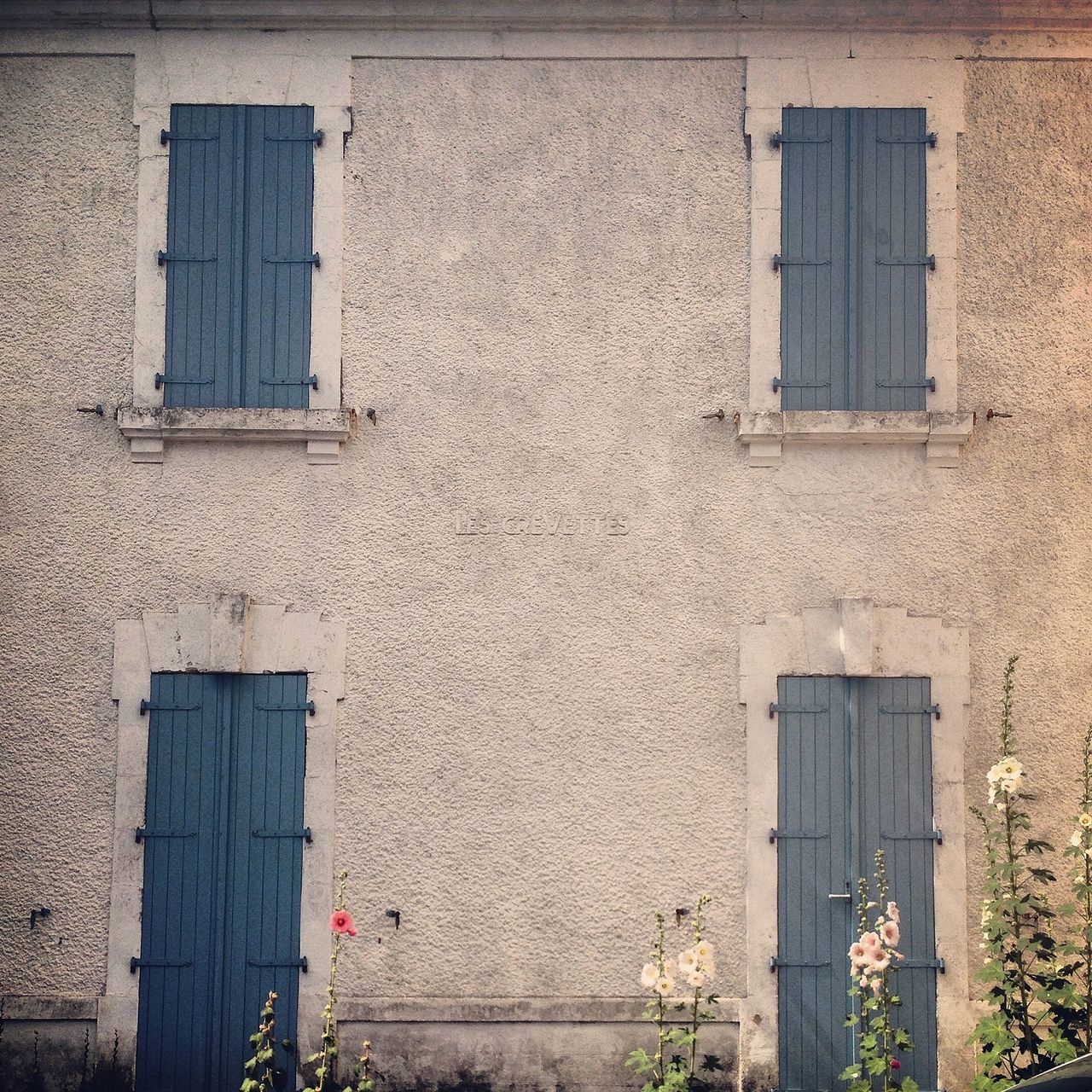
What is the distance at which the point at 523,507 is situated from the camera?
6406 mm

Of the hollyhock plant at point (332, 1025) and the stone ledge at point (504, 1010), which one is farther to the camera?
the stone ledge at point (504, 1010)

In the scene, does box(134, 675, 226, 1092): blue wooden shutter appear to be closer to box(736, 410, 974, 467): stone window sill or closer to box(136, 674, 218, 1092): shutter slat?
box(136, 674, 218, 1092): shutter slat

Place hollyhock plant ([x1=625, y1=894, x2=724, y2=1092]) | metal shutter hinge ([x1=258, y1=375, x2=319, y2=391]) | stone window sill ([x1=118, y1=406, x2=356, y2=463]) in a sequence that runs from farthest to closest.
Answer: metal shutter hinge ([x1=258, y1=375, x2=319, y2=391]) < stone window sill ([x1=118, y1=406, x2=356, y2=463]) < hollyhock plant ([x1=625, y1=894, x2=724, y2=1092])

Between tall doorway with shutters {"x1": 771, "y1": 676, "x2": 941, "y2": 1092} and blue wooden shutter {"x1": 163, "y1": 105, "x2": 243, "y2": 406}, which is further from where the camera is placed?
blue wooden shutter {"x1": 163, "y1": 105, "x2": 243, "y2": 406}

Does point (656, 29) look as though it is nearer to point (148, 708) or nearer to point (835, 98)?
point (835, 98)

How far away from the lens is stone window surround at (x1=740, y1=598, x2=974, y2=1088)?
6.17 metres

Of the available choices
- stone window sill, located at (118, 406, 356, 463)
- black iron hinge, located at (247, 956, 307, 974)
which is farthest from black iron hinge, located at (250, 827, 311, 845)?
stone window sill, located at (118, 406, 356, 463)

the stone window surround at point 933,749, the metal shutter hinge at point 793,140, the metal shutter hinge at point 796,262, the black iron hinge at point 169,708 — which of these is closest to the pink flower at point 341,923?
the black iron hinge at point 169,708

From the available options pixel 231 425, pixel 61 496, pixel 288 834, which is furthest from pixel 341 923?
pixel 61 496

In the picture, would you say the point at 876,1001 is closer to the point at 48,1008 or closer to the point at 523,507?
the point at 523,507

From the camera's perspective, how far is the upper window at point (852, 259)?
6414mm

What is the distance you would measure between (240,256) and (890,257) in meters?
3.34

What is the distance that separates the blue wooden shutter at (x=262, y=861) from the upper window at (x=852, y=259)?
3.04 m

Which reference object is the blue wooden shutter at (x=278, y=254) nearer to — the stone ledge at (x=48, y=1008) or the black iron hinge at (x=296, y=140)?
the black iron hinge at (x=296, y=140)
